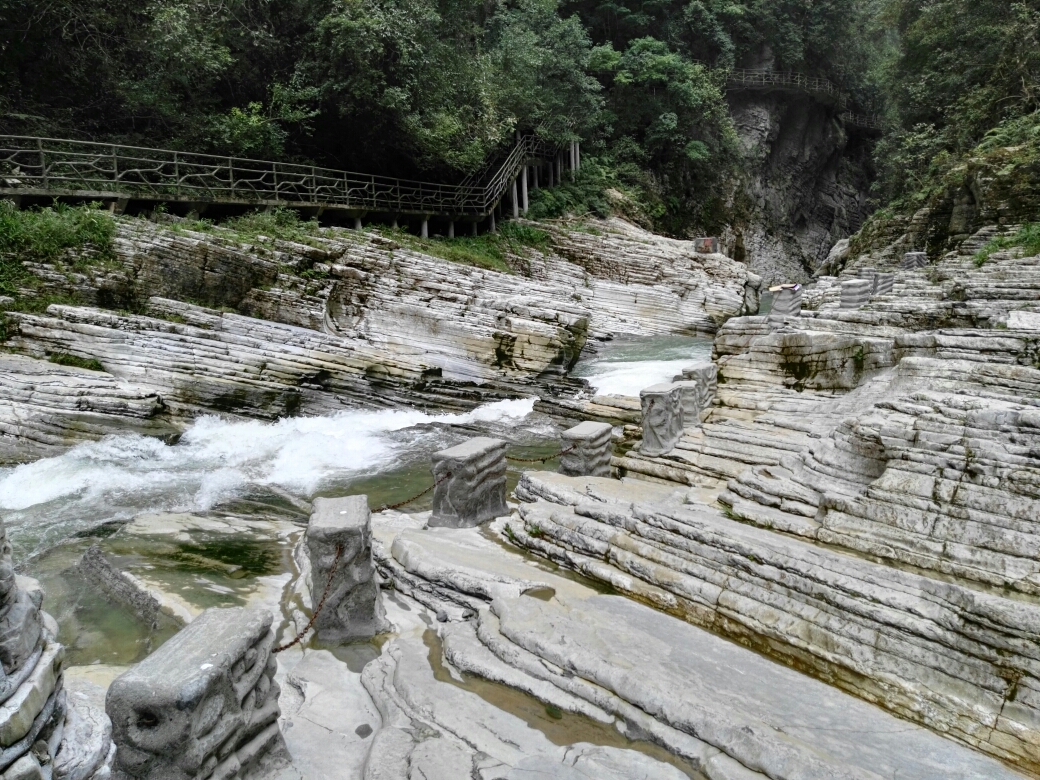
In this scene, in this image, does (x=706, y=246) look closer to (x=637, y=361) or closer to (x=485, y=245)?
(x=485, y=245)

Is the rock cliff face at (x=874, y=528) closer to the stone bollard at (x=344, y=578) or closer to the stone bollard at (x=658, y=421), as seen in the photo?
the stone bollard at (x=658, y=421)

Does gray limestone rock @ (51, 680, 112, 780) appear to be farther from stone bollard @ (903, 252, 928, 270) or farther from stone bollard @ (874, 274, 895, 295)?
stone bollard @ (903, 252, 928, 270)

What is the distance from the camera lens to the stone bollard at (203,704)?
10.4ft

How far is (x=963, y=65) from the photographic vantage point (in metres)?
26.0

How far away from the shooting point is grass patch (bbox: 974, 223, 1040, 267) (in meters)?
15.3

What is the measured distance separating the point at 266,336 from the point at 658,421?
9.61 metres

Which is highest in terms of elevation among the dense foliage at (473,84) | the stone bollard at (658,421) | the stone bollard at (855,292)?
the dense foliage at (473,84)

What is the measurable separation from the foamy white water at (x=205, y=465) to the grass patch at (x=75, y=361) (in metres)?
2.10

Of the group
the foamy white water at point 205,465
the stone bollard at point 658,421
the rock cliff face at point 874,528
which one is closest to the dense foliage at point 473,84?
the foamy white water at point 205,465

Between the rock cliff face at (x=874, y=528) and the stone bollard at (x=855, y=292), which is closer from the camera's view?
the rock cliff face at (x=874, y=528)

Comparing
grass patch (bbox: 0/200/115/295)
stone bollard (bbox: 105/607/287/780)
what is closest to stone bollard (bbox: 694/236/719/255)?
grass patch (bbox: 0/200/115/295)

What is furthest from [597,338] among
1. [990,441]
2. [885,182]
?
[885,182]

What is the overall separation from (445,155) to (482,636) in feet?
66.6

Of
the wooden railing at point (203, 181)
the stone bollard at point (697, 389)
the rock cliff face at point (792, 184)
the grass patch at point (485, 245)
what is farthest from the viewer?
the rock cliff face at point (792, 184)
